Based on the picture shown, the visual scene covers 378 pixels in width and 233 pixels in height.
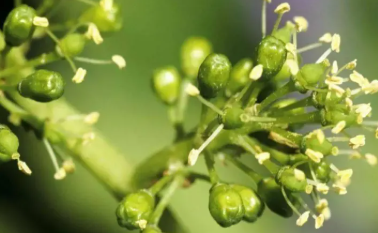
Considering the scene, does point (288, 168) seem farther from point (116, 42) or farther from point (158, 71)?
point (116, 42)

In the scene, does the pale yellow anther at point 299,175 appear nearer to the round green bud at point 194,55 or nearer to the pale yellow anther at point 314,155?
the pale yellow anther at point 314,155

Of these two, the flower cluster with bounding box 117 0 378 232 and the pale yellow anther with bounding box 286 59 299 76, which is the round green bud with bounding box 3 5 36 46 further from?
the pale yellow anther with bounding box 286 59 299 76

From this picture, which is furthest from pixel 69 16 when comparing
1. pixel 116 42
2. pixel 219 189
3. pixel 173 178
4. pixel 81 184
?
pixel 219 189

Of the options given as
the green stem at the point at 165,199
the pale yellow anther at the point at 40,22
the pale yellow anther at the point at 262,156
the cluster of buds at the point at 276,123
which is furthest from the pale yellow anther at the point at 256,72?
the pale yellow anther at the point at 40,22

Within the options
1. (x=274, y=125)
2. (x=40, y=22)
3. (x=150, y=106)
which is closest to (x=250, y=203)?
(x=274, y=125)

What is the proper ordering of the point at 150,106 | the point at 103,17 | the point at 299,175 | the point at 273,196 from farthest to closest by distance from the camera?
the point at 150,106
the point at 103,17
the point at 273,196
the point at 299,175

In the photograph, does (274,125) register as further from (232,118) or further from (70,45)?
(70,45)
